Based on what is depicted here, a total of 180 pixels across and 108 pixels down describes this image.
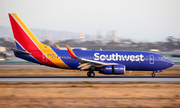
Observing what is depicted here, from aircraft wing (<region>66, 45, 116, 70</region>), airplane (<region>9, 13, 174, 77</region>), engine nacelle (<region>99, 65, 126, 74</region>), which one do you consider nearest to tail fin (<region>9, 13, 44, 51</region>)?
airplane (<region>9, 13, 174, 77</region>)

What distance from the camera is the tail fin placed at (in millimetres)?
28750

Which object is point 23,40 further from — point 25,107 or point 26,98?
point 25,107

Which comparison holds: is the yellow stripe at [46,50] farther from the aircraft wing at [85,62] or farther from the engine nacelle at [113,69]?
the engine nacelle at [113,69]

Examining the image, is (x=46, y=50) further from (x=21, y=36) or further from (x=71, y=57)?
(x=21, y=36)

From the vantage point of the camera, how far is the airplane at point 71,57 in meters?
28.3

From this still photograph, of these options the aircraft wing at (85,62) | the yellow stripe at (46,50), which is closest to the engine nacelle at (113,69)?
the aircraft wing at (85,62)

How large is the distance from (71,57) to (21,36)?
749 centimetres

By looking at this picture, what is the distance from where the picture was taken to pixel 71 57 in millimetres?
27906

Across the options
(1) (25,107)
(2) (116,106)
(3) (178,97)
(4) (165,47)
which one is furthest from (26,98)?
(4) (165,47)

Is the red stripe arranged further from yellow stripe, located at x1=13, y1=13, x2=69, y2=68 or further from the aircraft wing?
the aircraft wing

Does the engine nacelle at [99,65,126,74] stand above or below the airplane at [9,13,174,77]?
below

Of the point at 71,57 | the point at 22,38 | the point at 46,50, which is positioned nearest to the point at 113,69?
the point at 71,57

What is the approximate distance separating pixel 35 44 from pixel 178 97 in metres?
19.9

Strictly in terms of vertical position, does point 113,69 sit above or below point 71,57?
below
